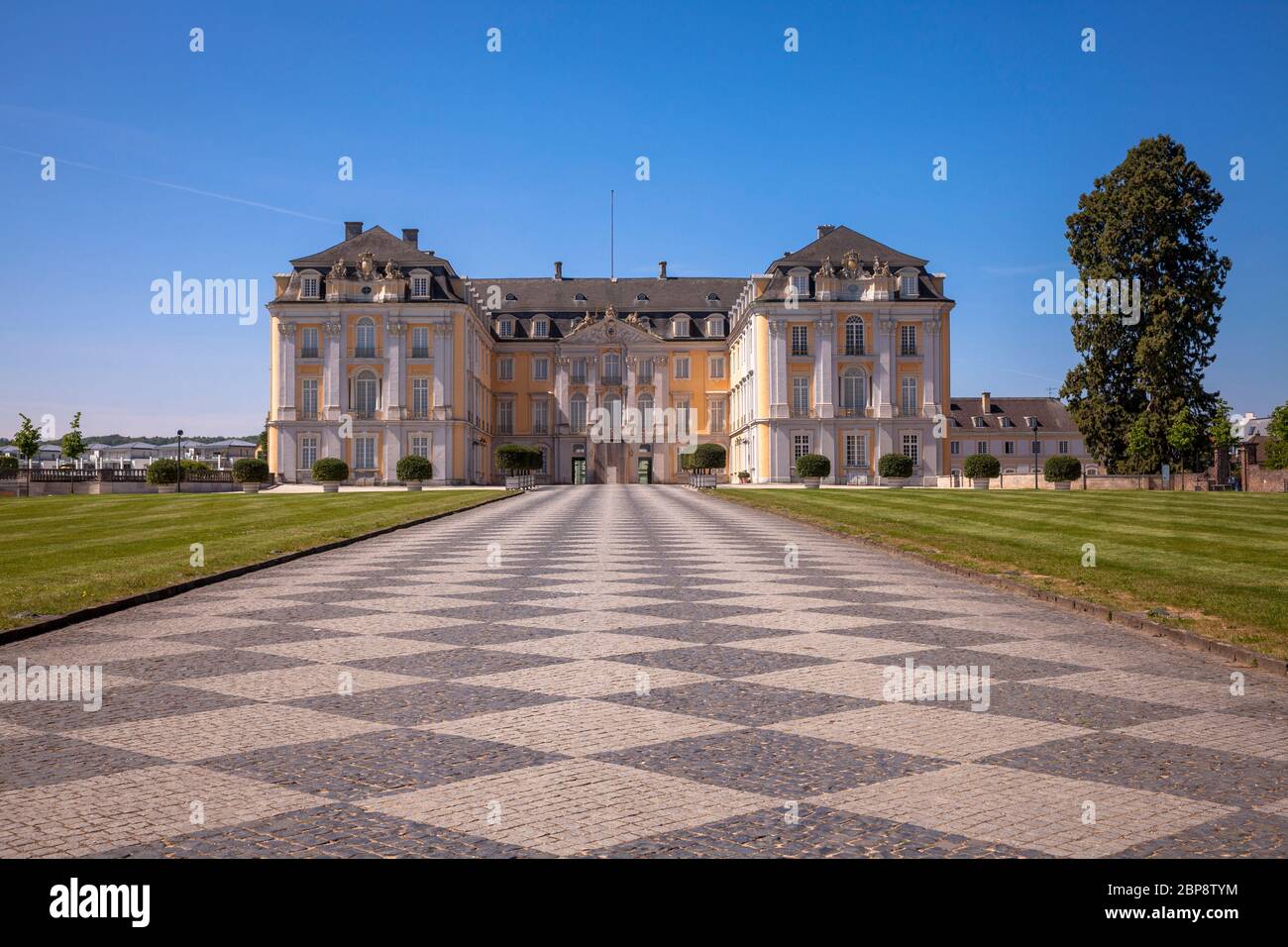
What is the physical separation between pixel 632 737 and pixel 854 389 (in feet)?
232

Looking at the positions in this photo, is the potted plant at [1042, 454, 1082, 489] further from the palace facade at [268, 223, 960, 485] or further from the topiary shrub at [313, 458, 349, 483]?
the topiary shrub at [313, 458, 349, 483]

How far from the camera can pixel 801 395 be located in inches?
2928

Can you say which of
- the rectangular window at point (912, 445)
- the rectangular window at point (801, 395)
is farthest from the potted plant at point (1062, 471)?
the rectangular window at point (801, 395)

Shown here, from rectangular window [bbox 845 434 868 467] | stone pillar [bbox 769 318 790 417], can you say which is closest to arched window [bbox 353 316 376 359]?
stone pillar [bbox 769 318 790 417]

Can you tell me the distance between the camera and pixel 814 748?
5668mm

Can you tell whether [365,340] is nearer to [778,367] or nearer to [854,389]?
[778,367]

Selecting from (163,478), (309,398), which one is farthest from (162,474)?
(309,398)

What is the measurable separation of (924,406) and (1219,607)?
215ft

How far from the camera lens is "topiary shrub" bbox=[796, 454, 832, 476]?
220 feet

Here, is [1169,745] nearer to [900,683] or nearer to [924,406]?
[900,683]

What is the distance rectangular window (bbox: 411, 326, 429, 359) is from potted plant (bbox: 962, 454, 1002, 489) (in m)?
37.2

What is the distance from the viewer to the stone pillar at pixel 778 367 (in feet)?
241

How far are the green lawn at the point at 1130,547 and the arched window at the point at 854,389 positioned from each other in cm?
3877

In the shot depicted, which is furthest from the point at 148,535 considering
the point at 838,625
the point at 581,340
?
the point at 581,340
